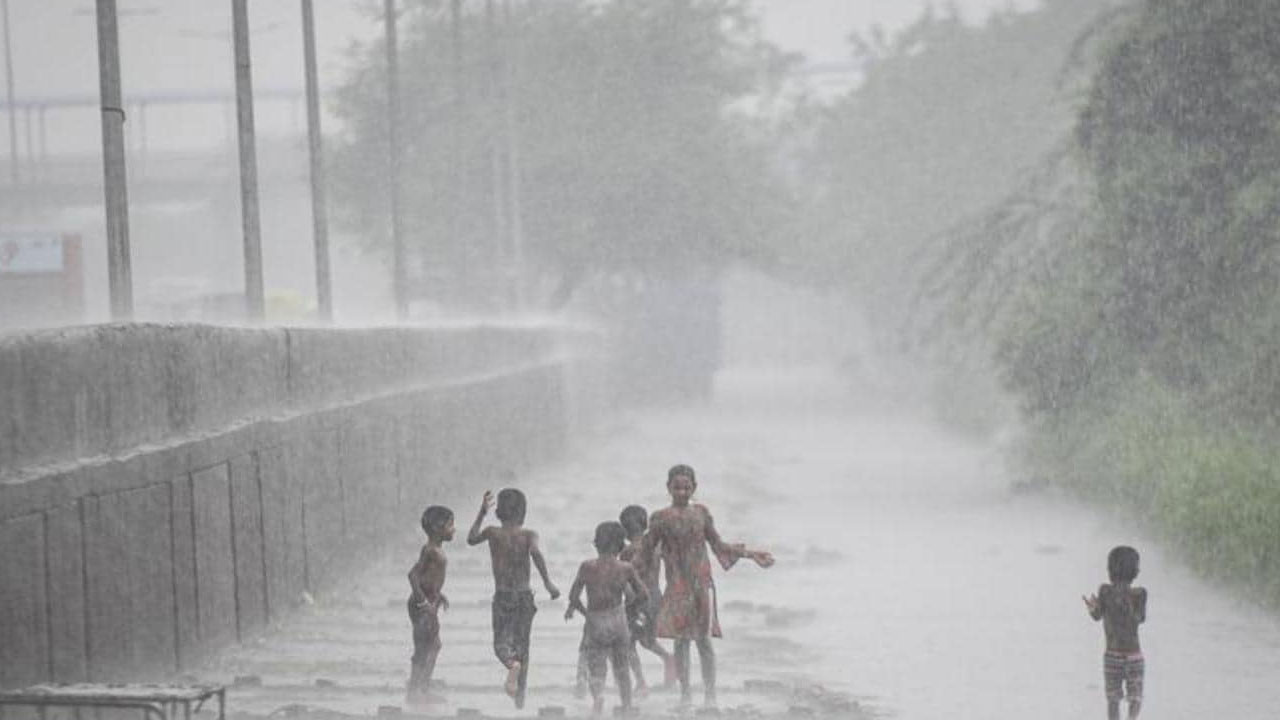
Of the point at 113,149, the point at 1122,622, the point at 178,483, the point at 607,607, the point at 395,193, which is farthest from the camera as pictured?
the point at 395,193

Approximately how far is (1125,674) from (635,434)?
3242 centimetres

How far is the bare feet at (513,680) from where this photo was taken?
8.69 metres

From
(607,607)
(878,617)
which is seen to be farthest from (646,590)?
(878,617)

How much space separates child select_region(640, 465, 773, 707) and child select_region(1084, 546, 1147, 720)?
1.55 m

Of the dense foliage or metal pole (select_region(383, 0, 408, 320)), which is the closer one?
the dense foliage

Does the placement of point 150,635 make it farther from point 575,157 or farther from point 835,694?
point 575,157

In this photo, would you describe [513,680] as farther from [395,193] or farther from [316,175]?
[395,193]

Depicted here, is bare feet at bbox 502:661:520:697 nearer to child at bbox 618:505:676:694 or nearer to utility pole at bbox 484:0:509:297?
child at bbox 618:505:676:694

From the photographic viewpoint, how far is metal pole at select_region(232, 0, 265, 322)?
16375 mm

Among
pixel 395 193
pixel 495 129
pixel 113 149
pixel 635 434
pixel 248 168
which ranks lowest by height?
pixel 635 434

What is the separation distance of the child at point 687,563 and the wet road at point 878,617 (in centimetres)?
35

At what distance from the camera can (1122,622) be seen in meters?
8.57

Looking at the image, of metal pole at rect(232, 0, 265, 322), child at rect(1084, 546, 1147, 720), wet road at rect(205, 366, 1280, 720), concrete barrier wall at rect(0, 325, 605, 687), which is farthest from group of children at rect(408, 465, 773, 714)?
metal pole at rect(232, 0, 265, 322)

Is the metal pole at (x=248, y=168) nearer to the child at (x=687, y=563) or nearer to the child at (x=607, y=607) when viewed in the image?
the child at (x=687, y=563)
